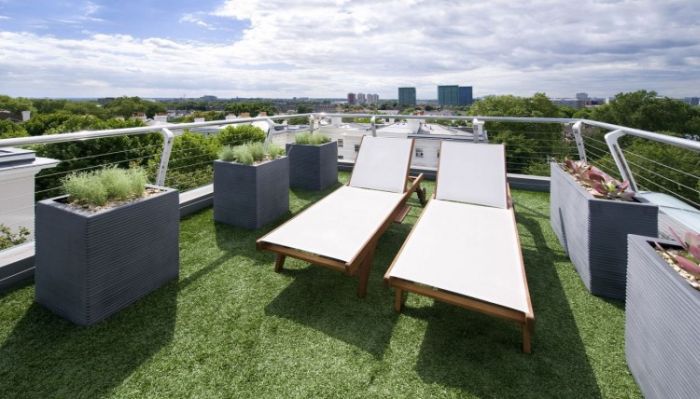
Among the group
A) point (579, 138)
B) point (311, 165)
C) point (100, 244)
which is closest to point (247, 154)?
point (311, 165)

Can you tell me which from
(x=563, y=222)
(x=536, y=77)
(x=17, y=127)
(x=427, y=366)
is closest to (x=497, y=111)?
(x=536, y=77)

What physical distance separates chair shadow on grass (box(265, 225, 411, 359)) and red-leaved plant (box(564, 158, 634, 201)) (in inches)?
72.0

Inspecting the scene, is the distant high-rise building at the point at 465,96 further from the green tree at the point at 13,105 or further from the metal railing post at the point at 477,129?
the metal railing post at the point at 477,129

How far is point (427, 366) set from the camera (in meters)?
1.90

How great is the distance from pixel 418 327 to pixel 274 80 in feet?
105

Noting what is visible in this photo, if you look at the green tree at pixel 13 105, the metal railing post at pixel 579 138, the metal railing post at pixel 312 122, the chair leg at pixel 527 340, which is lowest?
the chair leg at pixel 527 340

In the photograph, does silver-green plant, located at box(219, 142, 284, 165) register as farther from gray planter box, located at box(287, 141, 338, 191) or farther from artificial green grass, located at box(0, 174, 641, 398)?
artificial green grass, located at box(0, 174, 641, 398)

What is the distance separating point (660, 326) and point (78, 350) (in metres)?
2.94

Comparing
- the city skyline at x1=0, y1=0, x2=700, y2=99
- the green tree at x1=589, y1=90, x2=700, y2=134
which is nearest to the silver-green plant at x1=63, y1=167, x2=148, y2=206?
the city skyline at x1=0, y1=0, x2=700, y2=99

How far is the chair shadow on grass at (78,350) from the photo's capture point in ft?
5.59

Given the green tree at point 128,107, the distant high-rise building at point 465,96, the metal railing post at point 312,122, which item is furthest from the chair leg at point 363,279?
the distant high-rise building at point 465,96

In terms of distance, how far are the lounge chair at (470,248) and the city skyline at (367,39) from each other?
395cm

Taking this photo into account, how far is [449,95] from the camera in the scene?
469ft

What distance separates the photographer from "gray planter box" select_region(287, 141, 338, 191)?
16.9 feet
